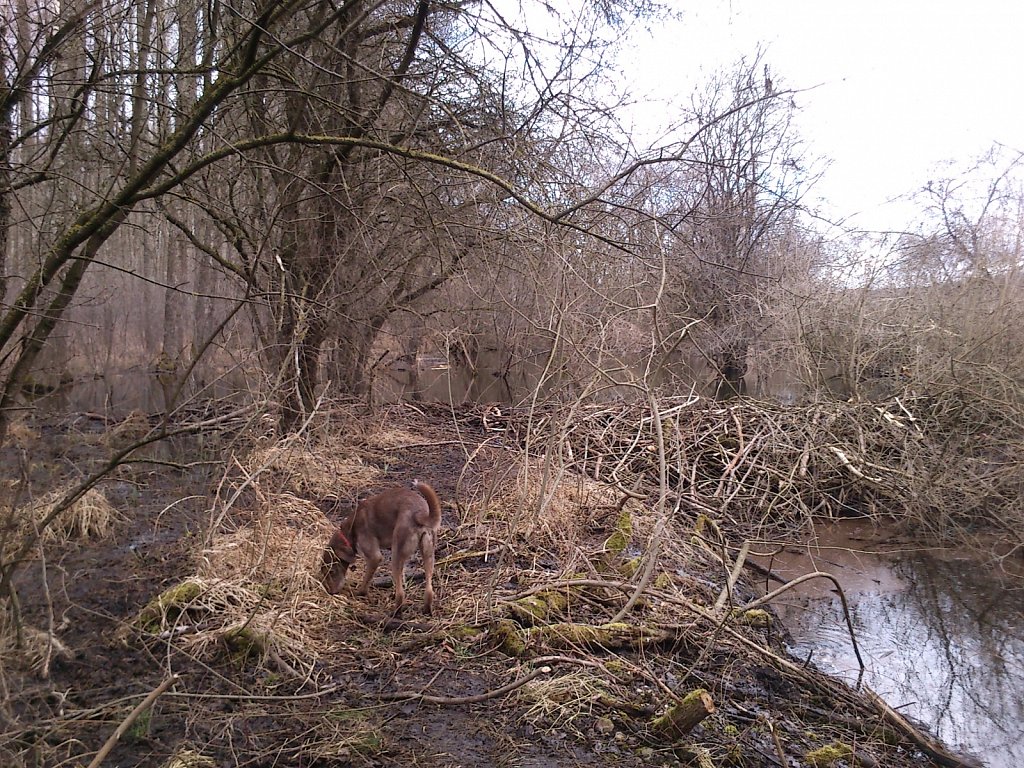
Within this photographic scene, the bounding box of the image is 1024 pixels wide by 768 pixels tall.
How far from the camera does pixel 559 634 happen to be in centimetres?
486

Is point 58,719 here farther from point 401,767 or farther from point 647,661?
point 647,661

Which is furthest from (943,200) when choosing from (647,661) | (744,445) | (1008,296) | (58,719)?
(58,719)

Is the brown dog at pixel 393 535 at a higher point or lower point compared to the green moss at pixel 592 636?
higher

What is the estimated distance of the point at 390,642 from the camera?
4.80 meters

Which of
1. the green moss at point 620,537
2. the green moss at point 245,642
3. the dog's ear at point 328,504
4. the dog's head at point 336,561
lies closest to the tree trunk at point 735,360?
the green moss at point 620,537

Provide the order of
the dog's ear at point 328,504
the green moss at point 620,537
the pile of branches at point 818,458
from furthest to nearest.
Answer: the pile of branches at point 818,458, the dog's ear at point 328,504, the green moss at point 620,537

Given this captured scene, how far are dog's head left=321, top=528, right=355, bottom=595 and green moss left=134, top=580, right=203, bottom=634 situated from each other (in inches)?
33.5

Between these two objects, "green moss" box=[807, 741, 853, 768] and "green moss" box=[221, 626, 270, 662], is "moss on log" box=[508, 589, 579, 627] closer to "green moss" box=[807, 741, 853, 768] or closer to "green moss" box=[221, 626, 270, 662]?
"green moss" box=[221, 626, 270, 662]

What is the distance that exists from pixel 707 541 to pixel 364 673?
4410mm

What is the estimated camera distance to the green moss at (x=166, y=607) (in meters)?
4.71

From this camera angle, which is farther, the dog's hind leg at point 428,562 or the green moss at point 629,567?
the green moss at point 629,567

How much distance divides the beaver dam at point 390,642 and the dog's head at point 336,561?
0.31 ft

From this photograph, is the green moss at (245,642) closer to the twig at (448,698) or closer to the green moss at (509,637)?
the twig at (448,698)

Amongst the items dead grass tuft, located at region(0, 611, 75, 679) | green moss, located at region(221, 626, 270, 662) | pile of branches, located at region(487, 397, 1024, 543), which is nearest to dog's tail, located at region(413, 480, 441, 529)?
green moss, located at region(221, 626, 270, 662)
